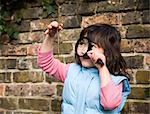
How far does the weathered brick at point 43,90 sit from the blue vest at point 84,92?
3.40ft

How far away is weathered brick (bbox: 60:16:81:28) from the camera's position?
9.49 feet

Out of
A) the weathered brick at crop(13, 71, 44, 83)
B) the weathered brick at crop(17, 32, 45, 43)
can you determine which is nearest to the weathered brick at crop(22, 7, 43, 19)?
the weathered brick at crop(17, 32, 45, 43)

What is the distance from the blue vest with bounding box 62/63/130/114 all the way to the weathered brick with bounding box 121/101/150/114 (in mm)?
735

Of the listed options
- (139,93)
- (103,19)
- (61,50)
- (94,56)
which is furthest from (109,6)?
(94,56)

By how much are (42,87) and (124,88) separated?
1.23 m

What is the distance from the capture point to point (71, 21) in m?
2.92

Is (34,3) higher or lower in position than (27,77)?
higher

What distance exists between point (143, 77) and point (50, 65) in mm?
842

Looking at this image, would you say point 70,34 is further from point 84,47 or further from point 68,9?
point 84,47

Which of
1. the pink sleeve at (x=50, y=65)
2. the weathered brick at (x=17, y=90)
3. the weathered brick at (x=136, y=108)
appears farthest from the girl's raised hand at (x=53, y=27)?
the weathered brick at (x=17, y=90)

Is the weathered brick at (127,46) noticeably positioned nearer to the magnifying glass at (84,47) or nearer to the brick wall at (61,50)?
the brick wall at (61,50)

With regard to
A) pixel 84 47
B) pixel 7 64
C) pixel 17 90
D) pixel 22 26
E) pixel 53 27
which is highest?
pixel 22 26

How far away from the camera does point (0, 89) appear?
325cm

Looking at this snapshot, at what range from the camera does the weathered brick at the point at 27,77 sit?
307 cm
